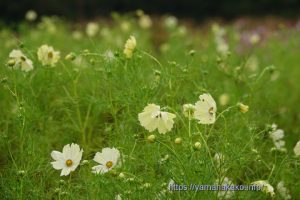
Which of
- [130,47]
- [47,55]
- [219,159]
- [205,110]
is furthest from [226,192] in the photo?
[47,55]

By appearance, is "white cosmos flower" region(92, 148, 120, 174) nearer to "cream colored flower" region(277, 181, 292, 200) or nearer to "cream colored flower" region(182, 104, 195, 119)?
"cream colored flower" region(182, 104, 195, 119)

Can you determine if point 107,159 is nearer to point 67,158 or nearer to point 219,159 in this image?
point 67,158

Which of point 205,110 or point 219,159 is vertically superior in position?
point 205,110

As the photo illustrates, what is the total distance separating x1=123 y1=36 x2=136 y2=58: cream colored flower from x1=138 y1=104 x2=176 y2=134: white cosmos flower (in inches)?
17.0

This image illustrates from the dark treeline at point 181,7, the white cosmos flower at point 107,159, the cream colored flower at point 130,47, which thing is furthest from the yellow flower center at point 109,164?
the dark treeline at point 181,7

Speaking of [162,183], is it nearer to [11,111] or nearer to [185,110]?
A: [185,110]

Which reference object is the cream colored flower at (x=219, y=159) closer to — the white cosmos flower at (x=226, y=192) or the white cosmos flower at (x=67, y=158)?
the white cosmos flower at (x=226, y=192)

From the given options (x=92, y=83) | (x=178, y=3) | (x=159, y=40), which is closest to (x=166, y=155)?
(x=92, y=83)

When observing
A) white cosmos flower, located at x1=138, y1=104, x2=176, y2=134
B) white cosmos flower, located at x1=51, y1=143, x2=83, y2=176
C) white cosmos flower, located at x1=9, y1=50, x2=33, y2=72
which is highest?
white cosmos flower, located at x1=9, y1=50, x2=33, y2=72

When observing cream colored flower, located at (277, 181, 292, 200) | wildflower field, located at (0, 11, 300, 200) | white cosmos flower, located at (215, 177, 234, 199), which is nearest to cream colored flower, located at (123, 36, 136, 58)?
wildflower field, located at (0, 11, 300, 200)

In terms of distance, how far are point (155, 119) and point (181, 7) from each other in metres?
8.06

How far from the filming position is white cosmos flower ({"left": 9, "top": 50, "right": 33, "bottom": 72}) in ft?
8.90

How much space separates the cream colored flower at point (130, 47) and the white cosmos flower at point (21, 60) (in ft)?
1.70

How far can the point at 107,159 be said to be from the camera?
219cm
